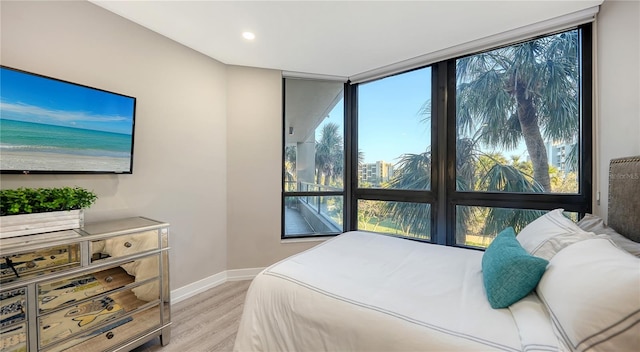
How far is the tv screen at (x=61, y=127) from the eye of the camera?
4.82ft

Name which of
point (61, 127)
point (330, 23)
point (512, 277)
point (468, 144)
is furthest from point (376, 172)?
point (61, 127)

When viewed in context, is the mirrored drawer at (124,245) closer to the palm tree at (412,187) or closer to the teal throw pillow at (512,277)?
the teal throw pillow at (512,277)

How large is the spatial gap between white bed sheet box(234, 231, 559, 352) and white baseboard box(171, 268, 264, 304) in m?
1.50

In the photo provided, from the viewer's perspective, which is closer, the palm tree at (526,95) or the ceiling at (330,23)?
the ceiling at (330,23)

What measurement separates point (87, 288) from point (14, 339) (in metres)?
0.32

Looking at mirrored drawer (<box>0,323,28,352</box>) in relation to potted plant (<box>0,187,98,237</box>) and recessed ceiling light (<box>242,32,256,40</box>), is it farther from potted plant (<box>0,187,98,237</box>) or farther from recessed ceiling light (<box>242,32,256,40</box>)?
recessed ceiling light (<box>242,32,256,40</box>)

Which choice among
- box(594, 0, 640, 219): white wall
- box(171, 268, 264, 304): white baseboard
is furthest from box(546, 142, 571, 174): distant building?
box(171, 268, 264, 304): white baseboard

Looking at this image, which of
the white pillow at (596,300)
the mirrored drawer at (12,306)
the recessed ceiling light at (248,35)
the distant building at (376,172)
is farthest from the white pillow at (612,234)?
the mirrored drawer at (12,306)

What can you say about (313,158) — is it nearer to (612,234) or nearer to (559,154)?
(559,154)

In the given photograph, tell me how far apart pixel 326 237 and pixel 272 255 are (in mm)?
780

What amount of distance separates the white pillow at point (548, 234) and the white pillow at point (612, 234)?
14cm

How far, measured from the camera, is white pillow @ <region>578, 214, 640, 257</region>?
3.81 feet

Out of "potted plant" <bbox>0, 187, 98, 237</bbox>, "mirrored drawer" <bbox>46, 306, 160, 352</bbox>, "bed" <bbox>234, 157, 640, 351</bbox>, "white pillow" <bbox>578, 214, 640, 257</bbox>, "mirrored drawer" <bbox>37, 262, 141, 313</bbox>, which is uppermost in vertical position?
"potted plant" <bbox>0, 187, 98, 237</bbox>

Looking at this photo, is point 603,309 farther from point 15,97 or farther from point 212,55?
point 212,55
